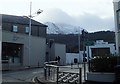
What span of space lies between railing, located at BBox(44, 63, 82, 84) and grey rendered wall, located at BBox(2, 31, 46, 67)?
20.6 m

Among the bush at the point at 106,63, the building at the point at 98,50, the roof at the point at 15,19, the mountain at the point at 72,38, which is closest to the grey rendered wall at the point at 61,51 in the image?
the building at the point at 98,50

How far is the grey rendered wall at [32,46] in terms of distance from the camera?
40.9 m

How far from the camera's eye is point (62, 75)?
18656 mm

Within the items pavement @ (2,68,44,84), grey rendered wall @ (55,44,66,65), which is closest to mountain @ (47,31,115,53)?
grey rendered wall @ (55,44,66,65)

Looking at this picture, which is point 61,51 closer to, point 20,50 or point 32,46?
point 32,46

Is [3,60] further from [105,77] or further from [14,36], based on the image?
[105,77]

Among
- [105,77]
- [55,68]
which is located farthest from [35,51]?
[105,77]

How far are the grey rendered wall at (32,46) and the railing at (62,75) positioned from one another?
67.5 feet

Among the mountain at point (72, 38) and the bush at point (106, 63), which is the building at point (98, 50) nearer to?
the bush at point (106, 63)

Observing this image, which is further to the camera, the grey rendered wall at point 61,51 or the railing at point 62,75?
the grey rendered wall at point 61,51

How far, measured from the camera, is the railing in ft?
55.9

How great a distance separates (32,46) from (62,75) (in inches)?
1122

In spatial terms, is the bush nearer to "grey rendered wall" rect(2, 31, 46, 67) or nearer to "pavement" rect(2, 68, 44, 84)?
"pavement" rect(2, 68, 44, 84)

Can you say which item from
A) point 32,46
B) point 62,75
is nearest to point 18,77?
point 62,75
